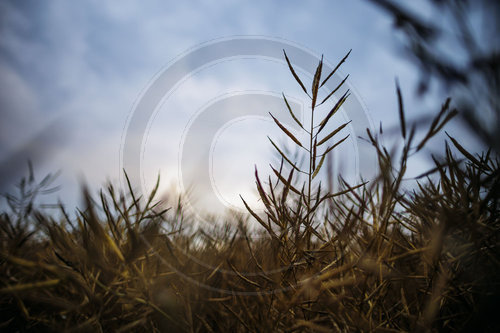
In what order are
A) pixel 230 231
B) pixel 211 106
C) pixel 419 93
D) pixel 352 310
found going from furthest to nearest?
pixel 211 106, pixel 230 231, pixel 352 310, pixel 419 93

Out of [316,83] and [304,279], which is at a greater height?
[316,83]

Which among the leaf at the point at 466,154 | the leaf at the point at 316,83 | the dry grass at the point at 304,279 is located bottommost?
the dry grass at the point at 304,279

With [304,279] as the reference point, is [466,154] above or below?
above

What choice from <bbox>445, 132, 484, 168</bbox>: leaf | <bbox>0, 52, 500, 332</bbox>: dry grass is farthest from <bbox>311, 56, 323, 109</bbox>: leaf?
<bbox>445, 132, 484, 168</bbox>: leaf

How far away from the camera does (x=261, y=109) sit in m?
0.53

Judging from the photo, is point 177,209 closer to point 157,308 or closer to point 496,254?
point 157,308

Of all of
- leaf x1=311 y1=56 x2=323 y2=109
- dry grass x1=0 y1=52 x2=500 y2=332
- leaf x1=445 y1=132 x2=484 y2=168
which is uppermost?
leaf x1=311 y1=56 x2=323 y2=109

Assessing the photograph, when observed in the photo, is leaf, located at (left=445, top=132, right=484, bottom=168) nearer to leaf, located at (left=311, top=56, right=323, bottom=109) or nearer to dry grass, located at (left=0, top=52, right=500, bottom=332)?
dry grass, located at (left=0, top=52, right=500, bottom=332)

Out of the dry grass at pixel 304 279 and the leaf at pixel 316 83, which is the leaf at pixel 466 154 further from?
the leaf at pixel 316 83

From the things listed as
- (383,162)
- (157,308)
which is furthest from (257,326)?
(383,162)

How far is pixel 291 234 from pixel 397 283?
146 millimetres

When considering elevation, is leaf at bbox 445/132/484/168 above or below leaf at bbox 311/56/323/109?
below

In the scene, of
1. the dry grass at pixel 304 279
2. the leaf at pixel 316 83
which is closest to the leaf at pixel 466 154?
the dry grass at pixel 304 279

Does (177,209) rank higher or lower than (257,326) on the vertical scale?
higher
